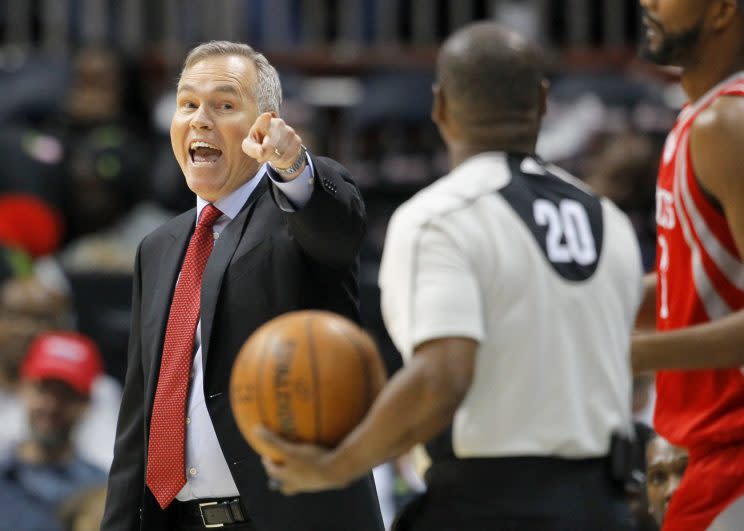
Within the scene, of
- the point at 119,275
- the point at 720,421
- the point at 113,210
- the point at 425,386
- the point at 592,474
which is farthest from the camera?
the point at 113,210

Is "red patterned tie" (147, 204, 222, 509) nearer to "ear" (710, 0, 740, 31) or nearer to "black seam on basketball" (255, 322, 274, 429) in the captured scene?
"black seam on basketball" (255, 322, 274, 429)

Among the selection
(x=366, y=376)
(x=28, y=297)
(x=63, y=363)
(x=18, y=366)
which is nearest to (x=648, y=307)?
(x=366, y=376)

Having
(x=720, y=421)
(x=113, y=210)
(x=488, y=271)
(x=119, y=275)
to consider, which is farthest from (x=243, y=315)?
(x=113, y=210)

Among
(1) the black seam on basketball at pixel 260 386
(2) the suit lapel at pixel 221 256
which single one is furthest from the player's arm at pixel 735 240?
(2) the suit lapel at pixel 221 256

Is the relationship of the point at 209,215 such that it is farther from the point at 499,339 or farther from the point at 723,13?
the point at 723,13

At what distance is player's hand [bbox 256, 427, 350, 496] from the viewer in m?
3.13

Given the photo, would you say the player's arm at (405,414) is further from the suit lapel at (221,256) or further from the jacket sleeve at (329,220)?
the suit lapel at (221,256)

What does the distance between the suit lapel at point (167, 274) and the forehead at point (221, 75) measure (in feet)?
1.41

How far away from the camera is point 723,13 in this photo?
388cm

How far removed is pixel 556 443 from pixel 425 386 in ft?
1.24

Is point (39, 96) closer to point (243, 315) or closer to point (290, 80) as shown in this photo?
point (290, 80)

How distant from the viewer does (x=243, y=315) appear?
3936 mm

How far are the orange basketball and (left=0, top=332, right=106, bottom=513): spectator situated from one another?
391cm

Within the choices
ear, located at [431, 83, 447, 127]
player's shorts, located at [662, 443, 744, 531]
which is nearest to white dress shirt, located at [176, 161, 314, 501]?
ear, located at [431, 83, 447, 127]
